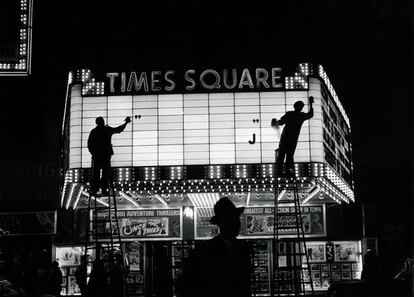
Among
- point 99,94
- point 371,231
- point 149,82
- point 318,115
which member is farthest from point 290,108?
point 371,231

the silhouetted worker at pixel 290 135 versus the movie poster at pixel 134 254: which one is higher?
the silhouetted worker at pixel 290 135

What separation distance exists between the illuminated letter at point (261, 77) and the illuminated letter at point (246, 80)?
216mm

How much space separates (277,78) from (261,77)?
0.50 m

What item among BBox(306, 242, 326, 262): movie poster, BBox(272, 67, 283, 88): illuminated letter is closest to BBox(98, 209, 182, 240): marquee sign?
BBox(306, 242, 326, 262): movie poster

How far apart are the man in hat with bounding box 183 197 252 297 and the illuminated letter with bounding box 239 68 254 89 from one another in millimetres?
13469

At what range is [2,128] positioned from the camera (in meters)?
30.4

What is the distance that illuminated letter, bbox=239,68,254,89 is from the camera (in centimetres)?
1909

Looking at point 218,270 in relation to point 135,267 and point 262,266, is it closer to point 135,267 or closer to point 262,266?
point 262,266

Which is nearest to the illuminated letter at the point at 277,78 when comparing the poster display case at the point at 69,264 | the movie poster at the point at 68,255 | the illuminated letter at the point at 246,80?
the illuminated letter at the point at 246,80

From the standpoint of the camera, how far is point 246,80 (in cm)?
1916

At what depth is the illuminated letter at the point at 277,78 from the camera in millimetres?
19078

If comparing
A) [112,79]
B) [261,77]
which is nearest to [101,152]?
[112,79]

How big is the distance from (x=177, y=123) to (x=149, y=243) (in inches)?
299

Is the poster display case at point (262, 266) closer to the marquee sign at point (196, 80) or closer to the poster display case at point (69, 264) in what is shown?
the poster display case at point (69, 264)
